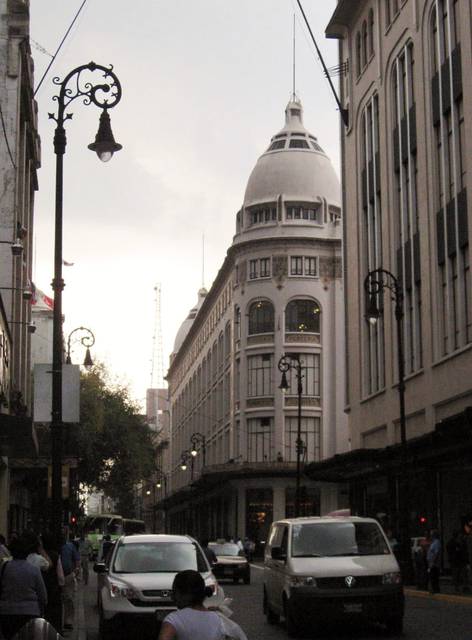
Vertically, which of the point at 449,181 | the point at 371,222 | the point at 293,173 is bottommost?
the point at 449,181

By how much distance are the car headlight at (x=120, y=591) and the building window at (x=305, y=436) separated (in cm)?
6514

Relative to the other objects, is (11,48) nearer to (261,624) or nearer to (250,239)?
(261,624)

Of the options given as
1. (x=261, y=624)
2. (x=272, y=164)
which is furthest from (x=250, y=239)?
(x=261, y=624)

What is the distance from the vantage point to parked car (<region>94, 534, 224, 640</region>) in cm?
1661

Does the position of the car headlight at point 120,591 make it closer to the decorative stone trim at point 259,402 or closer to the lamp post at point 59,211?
the lamp post at point 59,211

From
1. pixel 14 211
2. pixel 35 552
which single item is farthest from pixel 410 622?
pixel 14 211

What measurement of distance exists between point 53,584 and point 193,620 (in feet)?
29.6

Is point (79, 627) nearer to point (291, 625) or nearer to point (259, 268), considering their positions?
point (291, 625)

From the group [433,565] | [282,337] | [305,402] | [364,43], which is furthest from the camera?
[282,337]

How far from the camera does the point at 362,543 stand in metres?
19.5

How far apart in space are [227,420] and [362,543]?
71.7 meters

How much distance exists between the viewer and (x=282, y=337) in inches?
3282

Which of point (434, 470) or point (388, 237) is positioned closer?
point (434, 470)

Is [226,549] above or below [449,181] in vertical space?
below
